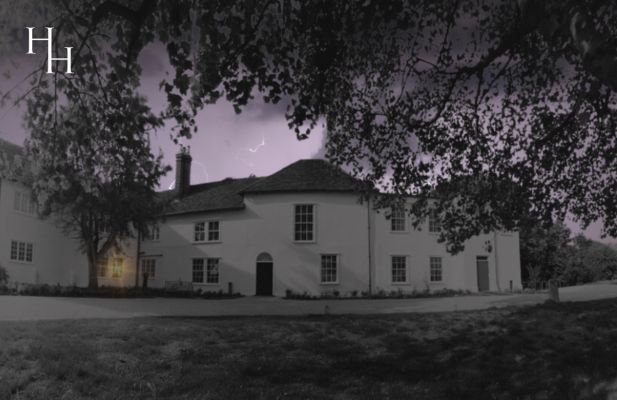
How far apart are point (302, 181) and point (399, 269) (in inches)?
344

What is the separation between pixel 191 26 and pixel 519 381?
27.3ft

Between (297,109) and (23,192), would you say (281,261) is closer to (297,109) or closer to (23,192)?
(23,192)

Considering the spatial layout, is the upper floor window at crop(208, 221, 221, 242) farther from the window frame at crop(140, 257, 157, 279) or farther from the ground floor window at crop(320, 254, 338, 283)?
the ground floor window at crop(320, 254, 338, 283)

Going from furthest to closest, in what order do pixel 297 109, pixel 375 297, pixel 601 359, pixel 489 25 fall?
pixel 375 297 → pixel 489 25 → pixel 601 359 → pixel 297 109

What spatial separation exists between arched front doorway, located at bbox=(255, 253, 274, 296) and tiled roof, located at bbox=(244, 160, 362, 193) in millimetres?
4530

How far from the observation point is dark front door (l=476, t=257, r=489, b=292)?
38812 mm

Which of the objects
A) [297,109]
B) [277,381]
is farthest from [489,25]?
[277,381]

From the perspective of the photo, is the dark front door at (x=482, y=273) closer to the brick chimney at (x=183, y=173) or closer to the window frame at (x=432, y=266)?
the window frame at (x=432, y=266)

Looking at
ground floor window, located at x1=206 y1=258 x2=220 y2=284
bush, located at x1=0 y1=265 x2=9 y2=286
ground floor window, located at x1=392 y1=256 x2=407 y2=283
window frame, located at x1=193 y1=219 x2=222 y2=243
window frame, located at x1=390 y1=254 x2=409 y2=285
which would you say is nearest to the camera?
bush, located at x1=0 y1=265 x2=9 y2=286

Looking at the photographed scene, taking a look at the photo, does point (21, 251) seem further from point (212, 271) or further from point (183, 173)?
point (183, 173)

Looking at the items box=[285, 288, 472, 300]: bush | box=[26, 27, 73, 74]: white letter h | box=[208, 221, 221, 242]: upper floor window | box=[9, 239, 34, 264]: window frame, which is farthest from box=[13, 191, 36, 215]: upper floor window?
box=[26, 27, 73, 74]: white letter h

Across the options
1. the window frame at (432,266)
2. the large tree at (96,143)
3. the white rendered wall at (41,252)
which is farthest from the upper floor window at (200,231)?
the large tree at (96,143)

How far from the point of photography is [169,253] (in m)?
41.8

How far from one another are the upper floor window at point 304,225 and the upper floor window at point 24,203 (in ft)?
54.5
